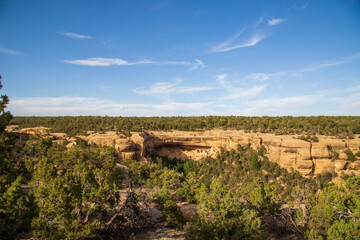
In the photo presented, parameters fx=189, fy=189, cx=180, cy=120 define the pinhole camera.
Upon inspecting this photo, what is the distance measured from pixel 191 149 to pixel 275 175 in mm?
20990

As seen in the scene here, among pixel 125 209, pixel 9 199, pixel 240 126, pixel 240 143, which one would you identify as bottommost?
pixel 125 209

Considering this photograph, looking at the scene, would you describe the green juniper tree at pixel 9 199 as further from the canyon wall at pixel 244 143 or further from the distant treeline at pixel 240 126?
the distant treeline at pixel 240 126

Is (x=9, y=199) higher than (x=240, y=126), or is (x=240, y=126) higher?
(x=240, y=126)

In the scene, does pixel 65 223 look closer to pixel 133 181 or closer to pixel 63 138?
pixel 133 181

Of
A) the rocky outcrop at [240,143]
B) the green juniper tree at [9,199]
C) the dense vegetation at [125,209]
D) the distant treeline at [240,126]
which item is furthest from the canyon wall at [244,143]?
the green juniper tree at [9,199]

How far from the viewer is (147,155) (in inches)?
1738

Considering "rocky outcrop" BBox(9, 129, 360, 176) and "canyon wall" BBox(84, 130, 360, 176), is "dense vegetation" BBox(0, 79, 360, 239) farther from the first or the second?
"canyon wall" BBox(84, 130, 360, 176)

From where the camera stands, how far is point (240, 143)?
42.2 meters

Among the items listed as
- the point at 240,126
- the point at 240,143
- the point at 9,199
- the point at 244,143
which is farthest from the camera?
the point at 240,126

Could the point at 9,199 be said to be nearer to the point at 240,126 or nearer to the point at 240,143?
the point at 240,143

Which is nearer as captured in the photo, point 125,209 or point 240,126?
point 125,209

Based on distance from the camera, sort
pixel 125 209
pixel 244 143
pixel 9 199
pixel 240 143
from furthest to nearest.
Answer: pixel 240 143
pixel 244 143
pixel 125 209
pixel 9 199

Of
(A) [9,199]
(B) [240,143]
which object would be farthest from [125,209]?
(B) [240,143]

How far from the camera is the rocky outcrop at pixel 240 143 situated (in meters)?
33.7
